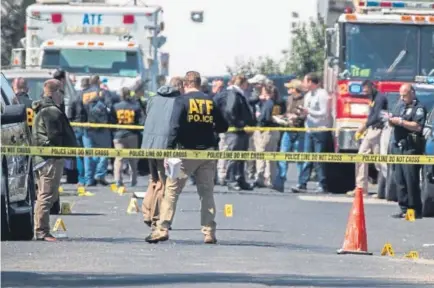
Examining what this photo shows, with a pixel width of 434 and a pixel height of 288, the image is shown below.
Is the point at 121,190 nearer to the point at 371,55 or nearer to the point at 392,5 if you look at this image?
the point at 371,55

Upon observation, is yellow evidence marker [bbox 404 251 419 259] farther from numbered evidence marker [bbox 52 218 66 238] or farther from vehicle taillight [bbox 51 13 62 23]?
vehicle taillight [bbox 51 13 62 23]

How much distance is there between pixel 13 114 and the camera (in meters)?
15.3

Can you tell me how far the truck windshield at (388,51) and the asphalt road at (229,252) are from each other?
3.96 meters

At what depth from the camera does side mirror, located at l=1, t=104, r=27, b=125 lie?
50.0 feet

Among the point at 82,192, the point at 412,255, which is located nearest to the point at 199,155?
the point at 412,255

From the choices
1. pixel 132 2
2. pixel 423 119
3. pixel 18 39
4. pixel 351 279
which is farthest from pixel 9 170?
pixel 18 39

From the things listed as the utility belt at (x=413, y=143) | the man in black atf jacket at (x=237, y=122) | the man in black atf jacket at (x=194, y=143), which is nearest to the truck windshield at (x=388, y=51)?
the man in black atf jacket at (x=237, y=122)

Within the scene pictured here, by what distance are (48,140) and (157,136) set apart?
1148 mm

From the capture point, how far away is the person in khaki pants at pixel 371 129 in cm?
2439

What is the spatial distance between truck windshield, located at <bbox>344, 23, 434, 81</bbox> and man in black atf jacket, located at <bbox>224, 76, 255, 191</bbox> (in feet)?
5.93

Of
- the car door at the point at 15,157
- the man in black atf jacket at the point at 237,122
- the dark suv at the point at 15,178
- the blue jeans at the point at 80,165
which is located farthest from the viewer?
the blue jeans at the point at 80,165

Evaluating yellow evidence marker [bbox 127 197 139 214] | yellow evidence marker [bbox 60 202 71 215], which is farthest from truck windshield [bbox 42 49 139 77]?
yellow evidence marker [bbox 60 202 71 215]

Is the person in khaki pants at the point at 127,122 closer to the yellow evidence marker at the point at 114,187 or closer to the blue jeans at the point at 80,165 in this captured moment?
the yellow evidence marker at the point at 114,187

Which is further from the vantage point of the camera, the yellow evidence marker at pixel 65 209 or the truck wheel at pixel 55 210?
the yellow evidence marker at pixel 65 209
